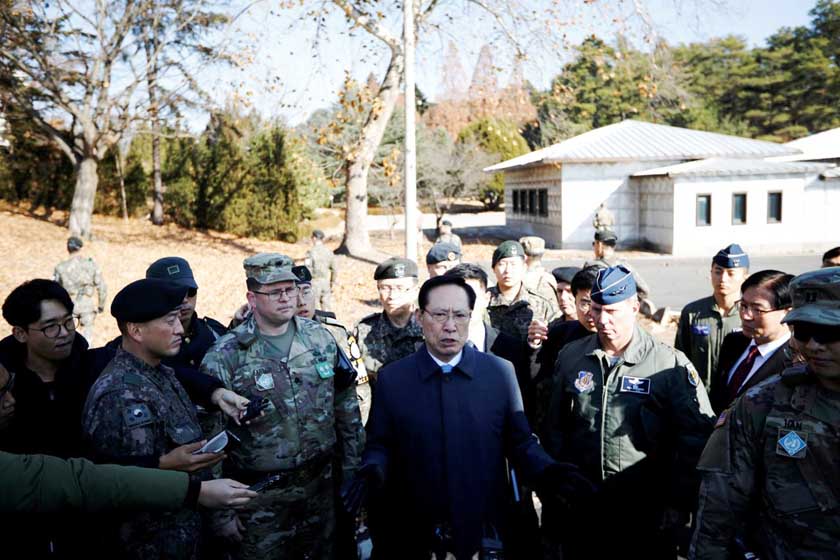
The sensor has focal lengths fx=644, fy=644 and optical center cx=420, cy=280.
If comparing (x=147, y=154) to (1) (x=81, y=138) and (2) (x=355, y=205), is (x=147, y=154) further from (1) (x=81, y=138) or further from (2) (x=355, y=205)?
(2) (x=355, y=205)

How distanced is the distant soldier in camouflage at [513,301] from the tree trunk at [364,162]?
13178 millimetres

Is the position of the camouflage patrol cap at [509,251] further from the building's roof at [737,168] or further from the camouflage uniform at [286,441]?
the building's roof at [737,168]

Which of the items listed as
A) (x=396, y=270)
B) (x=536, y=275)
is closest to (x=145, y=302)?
(x=396, y=270)

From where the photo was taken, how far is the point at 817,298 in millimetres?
2355

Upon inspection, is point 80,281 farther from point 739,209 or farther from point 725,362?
point 739,209

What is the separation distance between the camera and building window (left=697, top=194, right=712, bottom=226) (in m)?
22.4

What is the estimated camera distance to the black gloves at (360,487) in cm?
252

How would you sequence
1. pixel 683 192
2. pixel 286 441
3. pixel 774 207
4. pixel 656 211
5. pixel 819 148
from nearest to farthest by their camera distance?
1. pixel 286 441
2. pixel 683 192
3. pixel 774 207
4. pixel 656 211
5. pixel 819 148

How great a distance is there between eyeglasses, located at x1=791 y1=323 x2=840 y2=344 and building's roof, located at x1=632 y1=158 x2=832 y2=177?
68.9 feet

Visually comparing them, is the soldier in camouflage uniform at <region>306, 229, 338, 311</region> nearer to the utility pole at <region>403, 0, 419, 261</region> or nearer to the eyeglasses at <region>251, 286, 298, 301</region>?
the utility pole at <region>403, 0, 419, 261</region>

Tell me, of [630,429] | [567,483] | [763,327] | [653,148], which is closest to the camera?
[567,483]

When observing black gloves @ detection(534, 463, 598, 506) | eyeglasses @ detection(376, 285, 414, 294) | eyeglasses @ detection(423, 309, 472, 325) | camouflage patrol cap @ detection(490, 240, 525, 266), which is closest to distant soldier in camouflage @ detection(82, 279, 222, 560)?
eyeglasses @ detection(423, 309, 472, 325)

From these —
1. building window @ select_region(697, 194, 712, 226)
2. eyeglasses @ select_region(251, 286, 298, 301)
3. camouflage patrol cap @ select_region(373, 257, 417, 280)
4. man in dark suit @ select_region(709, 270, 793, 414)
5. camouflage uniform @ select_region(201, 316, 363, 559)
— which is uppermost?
building window @ select_region(697, 194, 712, 226)

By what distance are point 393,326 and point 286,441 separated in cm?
141
